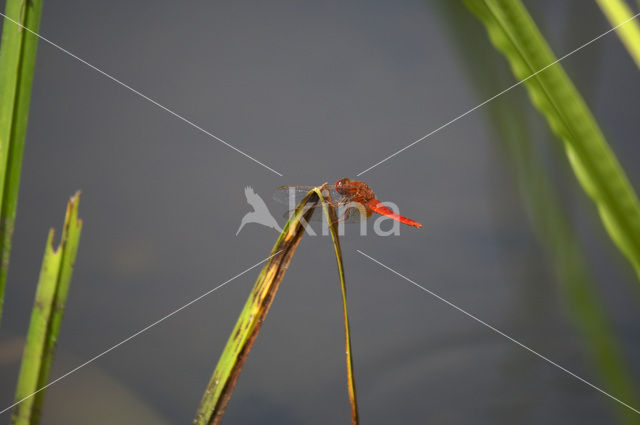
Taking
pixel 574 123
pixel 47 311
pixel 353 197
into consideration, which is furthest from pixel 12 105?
pixel 353 197

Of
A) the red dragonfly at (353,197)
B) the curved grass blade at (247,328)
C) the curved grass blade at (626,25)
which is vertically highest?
the red dragonfly at (353,197)

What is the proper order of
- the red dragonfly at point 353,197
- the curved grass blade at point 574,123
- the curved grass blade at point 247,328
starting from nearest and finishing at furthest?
the curved grass blade at point 574,123 → the curved grass blade at point 247,328 → the red dragonfly at point 353,197

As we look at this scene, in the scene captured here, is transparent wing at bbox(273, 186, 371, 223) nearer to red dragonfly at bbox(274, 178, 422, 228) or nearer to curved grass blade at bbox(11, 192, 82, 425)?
red dragonfly at bbox(274, 178, 422, 228)

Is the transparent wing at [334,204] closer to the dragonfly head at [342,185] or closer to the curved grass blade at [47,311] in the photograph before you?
the dragonfly head at [342,185]

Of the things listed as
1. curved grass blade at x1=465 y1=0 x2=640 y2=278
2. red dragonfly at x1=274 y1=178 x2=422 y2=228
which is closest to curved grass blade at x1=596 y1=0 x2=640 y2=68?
curved grass blade at x1=465 y1=0 x2=640 y2=278

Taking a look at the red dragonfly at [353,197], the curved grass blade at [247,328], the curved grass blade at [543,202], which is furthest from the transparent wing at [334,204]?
the curved grass blade at [543,202]

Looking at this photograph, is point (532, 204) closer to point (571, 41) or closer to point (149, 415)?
point (571, 41)

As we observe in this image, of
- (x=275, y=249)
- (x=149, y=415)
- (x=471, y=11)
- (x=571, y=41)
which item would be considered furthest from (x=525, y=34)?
(x=149, y=415)
